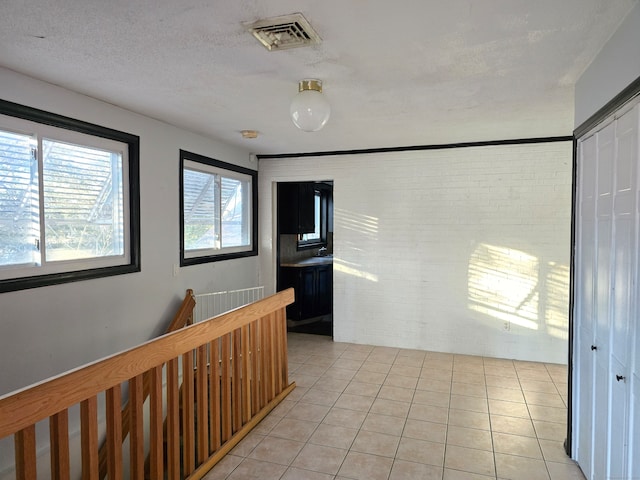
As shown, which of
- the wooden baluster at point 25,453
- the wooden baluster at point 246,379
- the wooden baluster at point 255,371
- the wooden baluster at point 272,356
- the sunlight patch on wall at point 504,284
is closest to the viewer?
the wooden baluster at point 25,453

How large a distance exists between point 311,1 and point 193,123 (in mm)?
2401

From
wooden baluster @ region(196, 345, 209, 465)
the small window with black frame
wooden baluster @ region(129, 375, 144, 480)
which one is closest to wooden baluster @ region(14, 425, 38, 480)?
wooden baluster @ region(129, 375, 144, 480)

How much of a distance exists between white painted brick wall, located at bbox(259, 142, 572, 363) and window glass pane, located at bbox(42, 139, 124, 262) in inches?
99.2

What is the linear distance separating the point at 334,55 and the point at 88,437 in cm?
216

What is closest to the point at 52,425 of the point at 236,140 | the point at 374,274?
the point at 236,140

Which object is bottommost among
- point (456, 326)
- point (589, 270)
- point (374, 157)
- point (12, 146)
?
point (456, 326)

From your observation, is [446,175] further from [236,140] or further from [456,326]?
[236,140]

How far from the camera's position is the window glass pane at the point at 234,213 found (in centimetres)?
492

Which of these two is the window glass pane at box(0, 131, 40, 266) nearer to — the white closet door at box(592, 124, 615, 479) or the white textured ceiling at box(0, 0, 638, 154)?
the white textured ceiling at box(0, 0, 638, 154)

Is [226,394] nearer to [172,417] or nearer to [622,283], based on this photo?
[172,417]

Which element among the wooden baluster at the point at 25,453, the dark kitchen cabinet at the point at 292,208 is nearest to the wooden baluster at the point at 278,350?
the wooden baluster at the point at 25,453

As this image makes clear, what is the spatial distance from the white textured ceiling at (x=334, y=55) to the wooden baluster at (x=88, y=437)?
5.51 feet

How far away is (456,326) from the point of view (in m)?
4.75

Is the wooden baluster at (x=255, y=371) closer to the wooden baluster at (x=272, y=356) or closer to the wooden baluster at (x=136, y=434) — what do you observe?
the wooden baluster at (x=272, y=356)
